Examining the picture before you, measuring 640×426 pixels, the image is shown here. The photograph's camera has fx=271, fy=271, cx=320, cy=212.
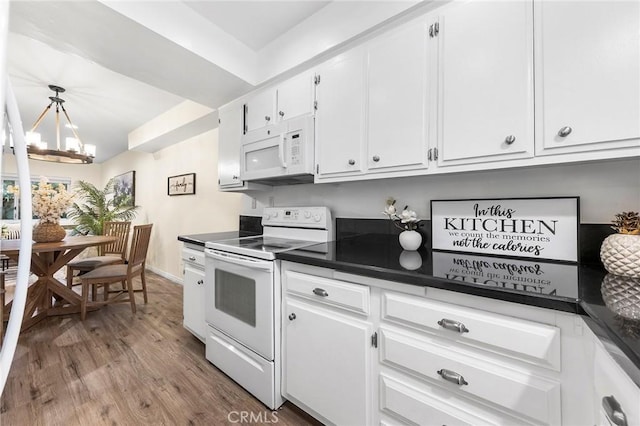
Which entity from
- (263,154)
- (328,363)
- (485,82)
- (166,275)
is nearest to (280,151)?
(263,154)

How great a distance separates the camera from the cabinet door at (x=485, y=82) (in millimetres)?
1135

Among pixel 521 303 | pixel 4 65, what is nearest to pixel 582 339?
pixel 521 303

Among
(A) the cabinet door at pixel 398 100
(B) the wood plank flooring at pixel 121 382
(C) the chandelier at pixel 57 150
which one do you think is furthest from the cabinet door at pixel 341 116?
(C) the chandelier at pixel 57 150

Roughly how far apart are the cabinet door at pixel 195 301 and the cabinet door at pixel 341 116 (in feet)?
4.07

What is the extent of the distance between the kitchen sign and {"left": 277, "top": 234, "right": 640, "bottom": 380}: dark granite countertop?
0.06 metres

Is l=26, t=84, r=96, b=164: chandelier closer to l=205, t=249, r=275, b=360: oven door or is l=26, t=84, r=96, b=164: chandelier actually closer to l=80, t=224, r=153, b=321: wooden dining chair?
l=80, t=224, r=153, b=321: wooden dining chair

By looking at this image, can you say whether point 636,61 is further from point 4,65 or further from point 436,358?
point 4,65

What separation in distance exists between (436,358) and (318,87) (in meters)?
1.67

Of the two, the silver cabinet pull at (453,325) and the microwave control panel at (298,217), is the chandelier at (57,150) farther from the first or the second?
the silver cabinet pull at (453,325)

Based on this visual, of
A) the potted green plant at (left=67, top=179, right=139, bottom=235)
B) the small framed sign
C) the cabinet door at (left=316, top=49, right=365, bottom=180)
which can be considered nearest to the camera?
the cabinet door at (left=316, top=49, right=365, bottom=180)

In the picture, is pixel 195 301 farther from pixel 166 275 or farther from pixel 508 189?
pixel 166 275

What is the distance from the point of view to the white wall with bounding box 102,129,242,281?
342 cm

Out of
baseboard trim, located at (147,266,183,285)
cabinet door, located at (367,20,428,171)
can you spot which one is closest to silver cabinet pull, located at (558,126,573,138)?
cabinet door, located at (367,20,428,171)

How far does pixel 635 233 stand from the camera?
102cm
